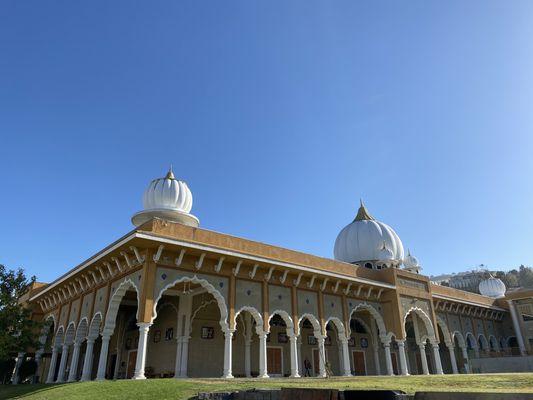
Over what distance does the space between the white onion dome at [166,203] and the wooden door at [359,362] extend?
1389 centimetres

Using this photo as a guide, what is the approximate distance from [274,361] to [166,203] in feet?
35.1

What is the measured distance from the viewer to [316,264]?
912 inches

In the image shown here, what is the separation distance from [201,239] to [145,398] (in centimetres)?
833

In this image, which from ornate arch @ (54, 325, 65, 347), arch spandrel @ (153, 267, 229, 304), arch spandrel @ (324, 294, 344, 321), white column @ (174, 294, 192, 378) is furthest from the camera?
ornate arch @ (54, 325, 65, 347)

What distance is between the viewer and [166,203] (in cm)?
2392

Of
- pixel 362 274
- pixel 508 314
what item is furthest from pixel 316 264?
pixel 508 314

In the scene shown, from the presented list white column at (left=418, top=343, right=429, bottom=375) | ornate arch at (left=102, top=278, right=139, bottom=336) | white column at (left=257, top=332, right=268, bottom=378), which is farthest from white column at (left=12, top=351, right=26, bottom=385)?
white column at (left=418, top=343, right=429, bottom=375)

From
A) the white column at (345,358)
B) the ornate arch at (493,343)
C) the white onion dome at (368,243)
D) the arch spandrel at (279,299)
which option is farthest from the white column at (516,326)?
the arch spandrel at (279,299)

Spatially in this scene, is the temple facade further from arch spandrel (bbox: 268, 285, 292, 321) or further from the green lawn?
the green lawn

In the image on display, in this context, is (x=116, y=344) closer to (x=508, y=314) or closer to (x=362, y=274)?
(x=362, y=274)

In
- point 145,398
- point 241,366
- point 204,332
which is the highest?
point 204,332

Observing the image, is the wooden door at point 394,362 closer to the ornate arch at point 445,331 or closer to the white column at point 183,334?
the ornate arch at point 445,331

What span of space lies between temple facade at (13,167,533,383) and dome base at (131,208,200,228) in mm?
58

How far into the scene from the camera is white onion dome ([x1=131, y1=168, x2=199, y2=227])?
23688 millimetres
